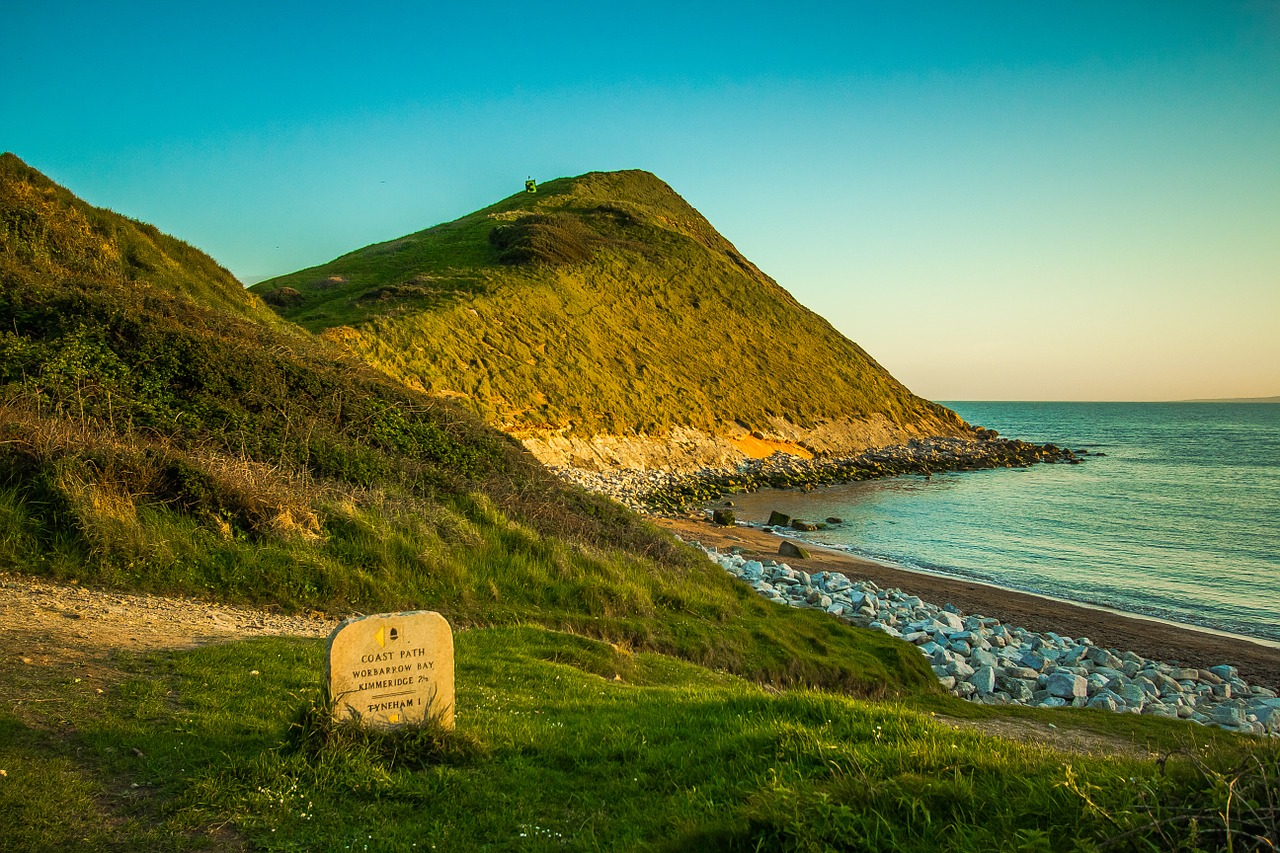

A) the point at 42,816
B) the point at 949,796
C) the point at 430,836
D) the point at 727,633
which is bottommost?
the point at 727,633

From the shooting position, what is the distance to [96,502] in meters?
10.1

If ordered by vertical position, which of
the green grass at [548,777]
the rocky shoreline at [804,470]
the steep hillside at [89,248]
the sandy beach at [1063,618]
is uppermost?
the steep hillside at [89,248]

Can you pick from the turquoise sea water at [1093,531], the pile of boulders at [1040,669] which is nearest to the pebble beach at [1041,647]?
the pile of boulders at [1040,669]

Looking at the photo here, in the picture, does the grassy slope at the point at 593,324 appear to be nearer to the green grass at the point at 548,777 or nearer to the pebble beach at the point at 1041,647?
the pebble beach at the point at 1041,647

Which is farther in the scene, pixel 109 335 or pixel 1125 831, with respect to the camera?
pixel 109 335

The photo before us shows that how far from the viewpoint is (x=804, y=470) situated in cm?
5050

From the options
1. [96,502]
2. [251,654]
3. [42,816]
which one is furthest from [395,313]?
[42,816]

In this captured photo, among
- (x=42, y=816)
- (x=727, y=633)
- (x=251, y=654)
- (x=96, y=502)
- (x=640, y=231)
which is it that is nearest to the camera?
(x=42, y=816)

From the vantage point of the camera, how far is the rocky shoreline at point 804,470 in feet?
124

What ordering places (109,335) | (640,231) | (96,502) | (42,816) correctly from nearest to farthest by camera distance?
(42,816) → (96,502) → (109,335) → (640,231)

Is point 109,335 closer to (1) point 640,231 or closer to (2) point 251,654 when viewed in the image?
(2) point 251,654

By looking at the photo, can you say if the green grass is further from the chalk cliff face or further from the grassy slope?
the grassy slope

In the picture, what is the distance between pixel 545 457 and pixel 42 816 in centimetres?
3571

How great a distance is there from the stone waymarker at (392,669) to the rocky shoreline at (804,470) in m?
17.2
